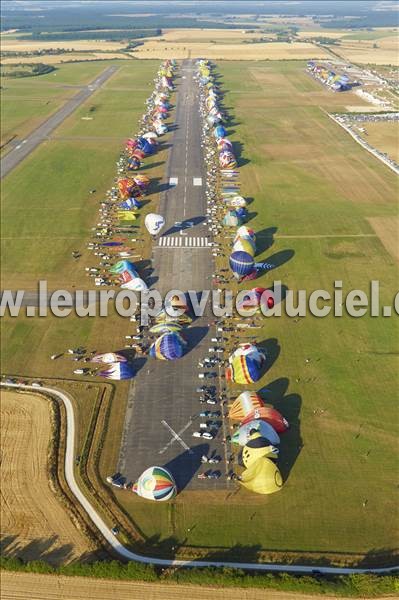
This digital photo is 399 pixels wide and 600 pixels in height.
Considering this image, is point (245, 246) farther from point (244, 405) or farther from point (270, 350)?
point (244, 405)

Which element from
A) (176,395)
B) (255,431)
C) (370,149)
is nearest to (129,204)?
(176,395)

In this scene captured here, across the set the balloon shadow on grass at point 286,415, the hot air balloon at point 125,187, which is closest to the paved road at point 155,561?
the balloon shadow on grass at point 286,415

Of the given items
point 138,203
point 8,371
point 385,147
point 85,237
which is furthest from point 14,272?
point 385,147

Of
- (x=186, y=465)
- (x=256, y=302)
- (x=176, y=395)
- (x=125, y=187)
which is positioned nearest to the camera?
(x=186, y=465)

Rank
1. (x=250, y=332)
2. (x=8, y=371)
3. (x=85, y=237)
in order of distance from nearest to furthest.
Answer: (x=8, y=371) < (x=250, y=332) < (x=85, y=237)

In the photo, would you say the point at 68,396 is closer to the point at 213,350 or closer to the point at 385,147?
the point at 213,350

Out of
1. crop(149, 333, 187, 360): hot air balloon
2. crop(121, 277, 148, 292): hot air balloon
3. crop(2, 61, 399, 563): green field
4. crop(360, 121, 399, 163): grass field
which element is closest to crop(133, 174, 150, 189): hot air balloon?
crop(2, 61, 399, 563): green field

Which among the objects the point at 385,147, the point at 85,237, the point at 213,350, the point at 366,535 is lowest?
the point at 366,535
